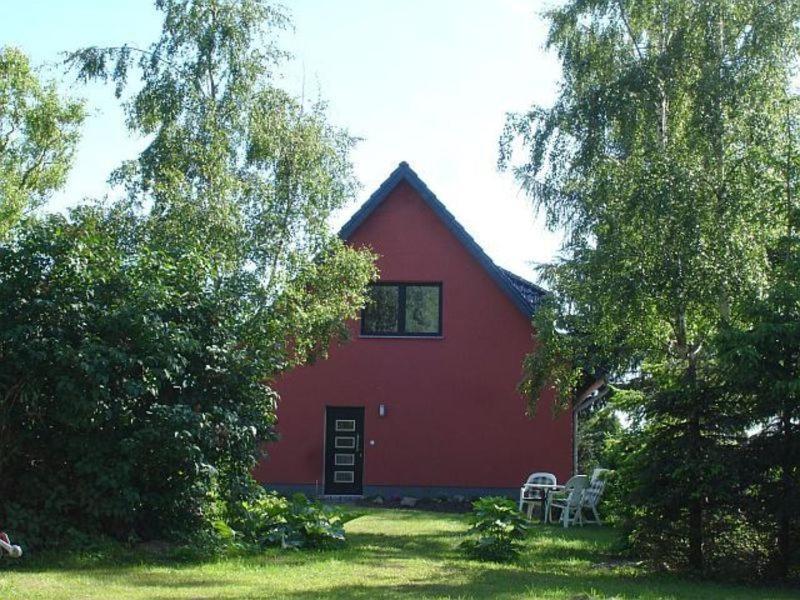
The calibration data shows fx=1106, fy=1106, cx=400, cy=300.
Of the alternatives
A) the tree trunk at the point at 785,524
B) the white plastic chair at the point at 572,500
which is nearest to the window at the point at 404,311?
the white plastic chair at the point at 572,500

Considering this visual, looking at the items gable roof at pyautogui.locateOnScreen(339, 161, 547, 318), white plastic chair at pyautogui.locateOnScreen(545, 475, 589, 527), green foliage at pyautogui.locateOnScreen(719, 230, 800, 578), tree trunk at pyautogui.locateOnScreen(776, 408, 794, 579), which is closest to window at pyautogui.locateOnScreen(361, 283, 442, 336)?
gable roof at pyautogui.locateOnScreen(339, 161, 547, 318)

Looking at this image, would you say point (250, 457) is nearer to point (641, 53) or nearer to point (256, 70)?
point (256, 70)

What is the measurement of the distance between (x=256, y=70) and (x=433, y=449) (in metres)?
10.7

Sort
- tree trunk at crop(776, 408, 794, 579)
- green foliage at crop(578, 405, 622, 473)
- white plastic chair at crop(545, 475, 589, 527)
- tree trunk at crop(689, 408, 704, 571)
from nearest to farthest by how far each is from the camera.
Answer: tree trunk at crop(776, 408, 794, 579)
tree trunk at crop(689, 408, 704, 571)
white plastic chair at crop(545, 475, 589, 527)
green foliage at crop(578, 405, 622, 473)

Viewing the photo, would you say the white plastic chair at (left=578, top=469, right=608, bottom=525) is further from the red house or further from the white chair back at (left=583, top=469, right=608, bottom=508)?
the red house

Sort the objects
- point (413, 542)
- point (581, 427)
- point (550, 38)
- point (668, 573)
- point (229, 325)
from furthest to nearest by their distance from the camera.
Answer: point (581, 427), point (550, 38), point (413, 542), point (229, 325), point (668, 573)

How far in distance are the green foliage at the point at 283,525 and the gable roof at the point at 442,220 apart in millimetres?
11358

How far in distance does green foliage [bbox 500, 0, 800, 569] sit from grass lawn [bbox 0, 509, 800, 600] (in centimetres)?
130

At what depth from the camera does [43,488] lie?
1251 cm

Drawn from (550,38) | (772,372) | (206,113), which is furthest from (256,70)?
(772,372)

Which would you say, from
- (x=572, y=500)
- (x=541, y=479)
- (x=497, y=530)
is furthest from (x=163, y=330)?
(x=541, y=479)

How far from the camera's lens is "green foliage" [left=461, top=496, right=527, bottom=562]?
13758 mm

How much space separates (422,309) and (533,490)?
534cm

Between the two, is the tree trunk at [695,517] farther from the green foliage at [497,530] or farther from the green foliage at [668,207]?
the green foliage at [497,530]
